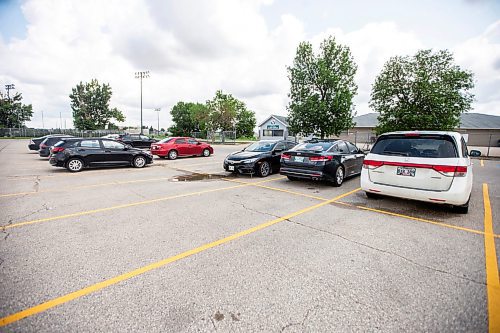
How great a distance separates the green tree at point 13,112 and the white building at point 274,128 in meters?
66.3

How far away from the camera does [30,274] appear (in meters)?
2.77

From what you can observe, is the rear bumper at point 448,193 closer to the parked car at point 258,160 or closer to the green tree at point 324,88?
the parked car at point 258,160

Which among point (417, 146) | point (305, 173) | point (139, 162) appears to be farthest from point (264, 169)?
point (139, 162)

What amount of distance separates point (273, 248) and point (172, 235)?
164 cm

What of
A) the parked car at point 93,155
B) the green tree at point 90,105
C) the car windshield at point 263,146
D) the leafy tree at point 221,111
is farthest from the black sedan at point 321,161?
the green tree at point 90,105

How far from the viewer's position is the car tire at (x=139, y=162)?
12.0m

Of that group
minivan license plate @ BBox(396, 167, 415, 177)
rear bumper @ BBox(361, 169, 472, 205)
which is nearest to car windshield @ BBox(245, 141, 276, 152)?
minivan license plate @ BBox(396, 167, 415, 177)

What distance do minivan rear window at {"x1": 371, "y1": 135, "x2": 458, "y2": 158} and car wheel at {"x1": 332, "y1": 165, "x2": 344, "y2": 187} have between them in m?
1.92

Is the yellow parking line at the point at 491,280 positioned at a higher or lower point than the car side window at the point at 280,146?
lower

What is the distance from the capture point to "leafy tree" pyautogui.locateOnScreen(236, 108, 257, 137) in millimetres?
72750

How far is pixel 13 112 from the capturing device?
64188 mm

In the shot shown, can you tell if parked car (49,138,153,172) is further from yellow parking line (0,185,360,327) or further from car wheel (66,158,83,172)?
yellow parking line (0,185,360,327)

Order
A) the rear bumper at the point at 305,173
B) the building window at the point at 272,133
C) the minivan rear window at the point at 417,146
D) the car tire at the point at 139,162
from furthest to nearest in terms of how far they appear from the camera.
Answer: the building window at the point at 272,133 < the car tire at the point at 139,162 < the rear bumper at the point at 305,173 < the minivan rear window at the point at 417,146

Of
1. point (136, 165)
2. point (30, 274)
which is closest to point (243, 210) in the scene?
point (30, 274)
